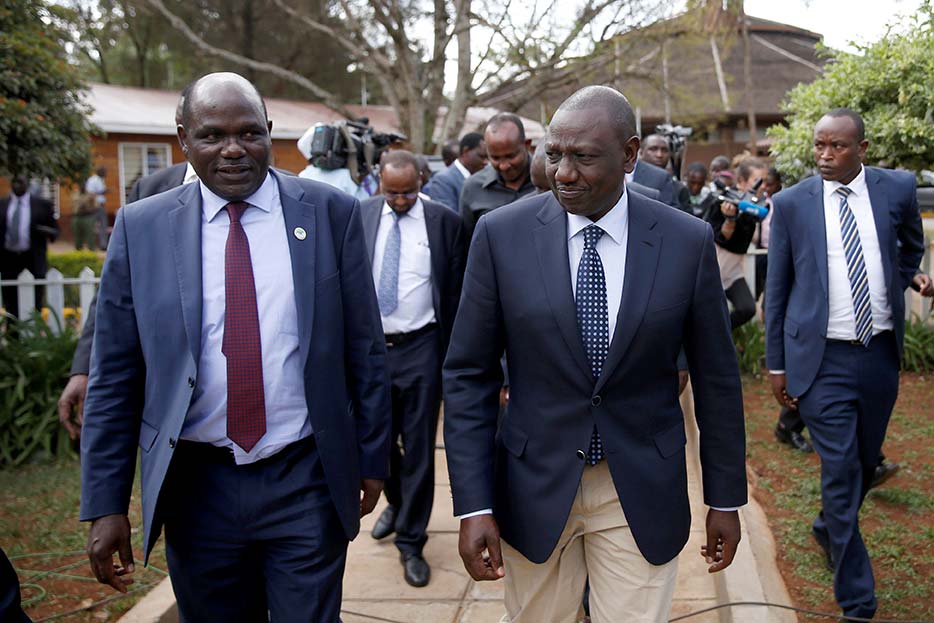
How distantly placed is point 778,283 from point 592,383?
2400 mm

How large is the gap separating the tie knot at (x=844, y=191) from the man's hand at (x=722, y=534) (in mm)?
2277

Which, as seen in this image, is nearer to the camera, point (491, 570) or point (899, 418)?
point (491, 570)

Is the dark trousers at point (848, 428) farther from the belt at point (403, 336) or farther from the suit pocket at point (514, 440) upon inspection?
the suit pocket at point (514, 440)

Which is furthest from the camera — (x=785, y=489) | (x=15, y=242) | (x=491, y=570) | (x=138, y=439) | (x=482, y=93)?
(x=482, y=93)

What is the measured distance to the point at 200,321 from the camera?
9.60ft

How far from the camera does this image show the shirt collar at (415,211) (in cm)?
542

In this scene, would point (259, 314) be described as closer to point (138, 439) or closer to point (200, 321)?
point (200, 321)

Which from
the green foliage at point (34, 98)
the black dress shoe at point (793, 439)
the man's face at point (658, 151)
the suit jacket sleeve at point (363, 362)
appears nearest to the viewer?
the suit jacket sleeve at point (363, 362)

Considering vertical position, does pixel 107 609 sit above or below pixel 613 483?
below

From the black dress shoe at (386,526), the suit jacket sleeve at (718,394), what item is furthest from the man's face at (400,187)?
the suit jacket sleeve at (718,394)

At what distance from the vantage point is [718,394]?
9.75 feet

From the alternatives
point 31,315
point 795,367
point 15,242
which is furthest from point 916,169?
point 15,242

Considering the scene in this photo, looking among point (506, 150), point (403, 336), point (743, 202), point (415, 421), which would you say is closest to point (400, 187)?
point (506, 150)

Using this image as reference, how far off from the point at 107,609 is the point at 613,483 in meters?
2.95
